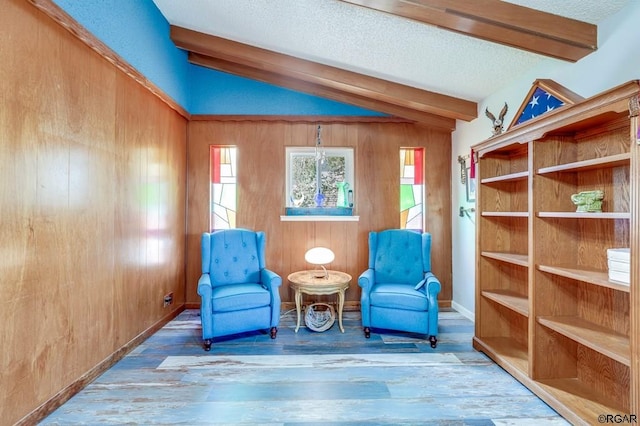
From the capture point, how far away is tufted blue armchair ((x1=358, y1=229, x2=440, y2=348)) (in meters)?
2.88

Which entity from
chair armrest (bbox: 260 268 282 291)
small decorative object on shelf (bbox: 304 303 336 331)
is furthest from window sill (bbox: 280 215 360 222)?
small decorative object on shelf (bbox: 304 303 336 331)

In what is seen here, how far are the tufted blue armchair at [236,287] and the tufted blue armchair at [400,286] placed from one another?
0.93m

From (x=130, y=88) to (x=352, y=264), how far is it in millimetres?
2939

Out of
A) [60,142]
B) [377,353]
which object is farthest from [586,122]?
[60,142]

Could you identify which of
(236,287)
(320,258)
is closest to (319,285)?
(320,258)

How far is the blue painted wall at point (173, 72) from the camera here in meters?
2.23

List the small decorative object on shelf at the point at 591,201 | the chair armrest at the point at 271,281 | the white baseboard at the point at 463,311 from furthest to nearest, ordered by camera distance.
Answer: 1. the white baseboard at the point at 463,311
2. the chair armrest at the point at 271,281
3. the small decorative object on shelf at the point at 591,201

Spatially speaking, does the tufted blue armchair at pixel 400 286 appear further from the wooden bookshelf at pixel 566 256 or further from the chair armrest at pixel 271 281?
the chair armrest at pixel 271 281

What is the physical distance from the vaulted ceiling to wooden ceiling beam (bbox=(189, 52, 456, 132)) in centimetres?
1

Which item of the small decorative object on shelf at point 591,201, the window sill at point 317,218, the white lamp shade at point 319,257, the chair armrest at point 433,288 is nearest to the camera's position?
the small decorative object on shelf at point 591,201

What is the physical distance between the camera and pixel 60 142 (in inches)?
74.5

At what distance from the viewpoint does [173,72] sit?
133 inches

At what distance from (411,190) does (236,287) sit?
2442mm

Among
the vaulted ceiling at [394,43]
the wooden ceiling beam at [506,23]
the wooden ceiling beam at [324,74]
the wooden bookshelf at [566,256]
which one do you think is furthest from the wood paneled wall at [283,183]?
the wooden ceiling beam at [506,23]
